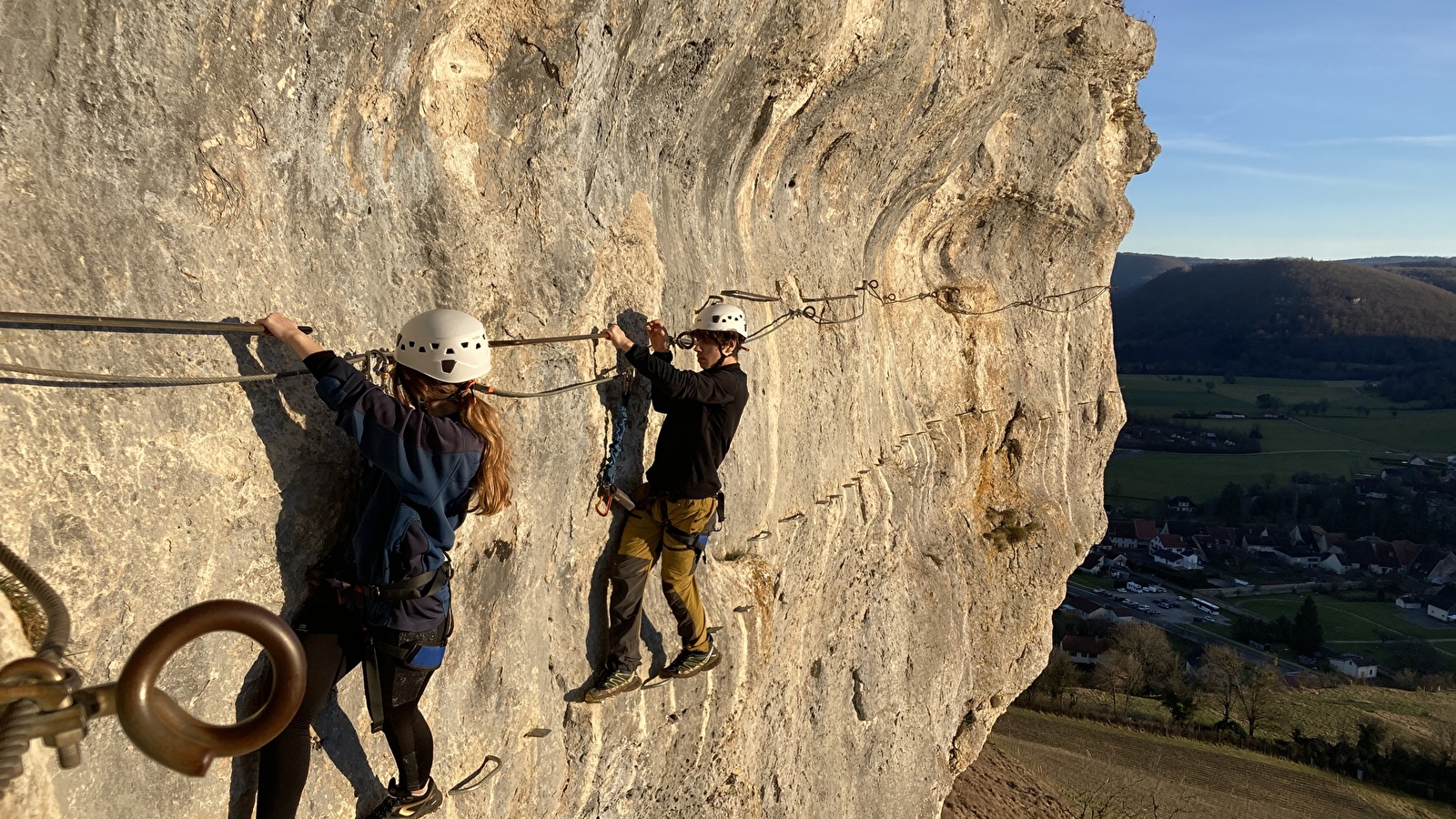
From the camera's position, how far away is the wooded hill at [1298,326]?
148000 millimetres

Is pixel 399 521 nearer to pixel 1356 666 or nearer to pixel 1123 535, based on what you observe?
pixel 1356 666

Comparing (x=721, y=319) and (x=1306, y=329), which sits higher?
(x=721, y=319)

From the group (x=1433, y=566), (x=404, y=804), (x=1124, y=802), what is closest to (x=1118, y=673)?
(x=1124, y=802)

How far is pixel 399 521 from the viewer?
141 inches

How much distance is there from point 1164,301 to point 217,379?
209 meters

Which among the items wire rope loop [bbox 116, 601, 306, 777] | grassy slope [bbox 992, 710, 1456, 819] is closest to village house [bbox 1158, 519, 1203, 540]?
grassy slope [bbox 992, 710, 1456, 819]

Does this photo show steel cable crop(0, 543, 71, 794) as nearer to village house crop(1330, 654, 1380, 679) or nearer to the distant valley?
village house crop(1330, 654, 1380, 679)

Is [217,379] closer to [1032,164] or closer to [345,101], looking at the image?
[345,101]

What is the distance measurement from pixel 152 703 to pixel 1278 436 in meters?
126

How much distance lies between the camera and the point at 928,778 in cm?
1155

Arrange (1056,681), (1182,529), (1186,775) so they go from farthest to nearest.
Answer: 1. (1182,529)
2. (1056,681)
3. (1186,775)

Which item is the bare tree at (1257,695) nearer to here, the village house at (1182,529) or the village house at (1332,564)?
the village house at (1182,529)

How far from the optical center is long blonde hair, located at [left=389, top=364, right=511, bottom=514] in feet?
12.2

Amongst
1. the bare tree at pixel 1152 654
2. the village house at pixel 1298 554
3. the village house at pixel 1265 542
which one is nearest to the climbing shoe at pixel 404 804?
the bare tree at pixel 1152 654
